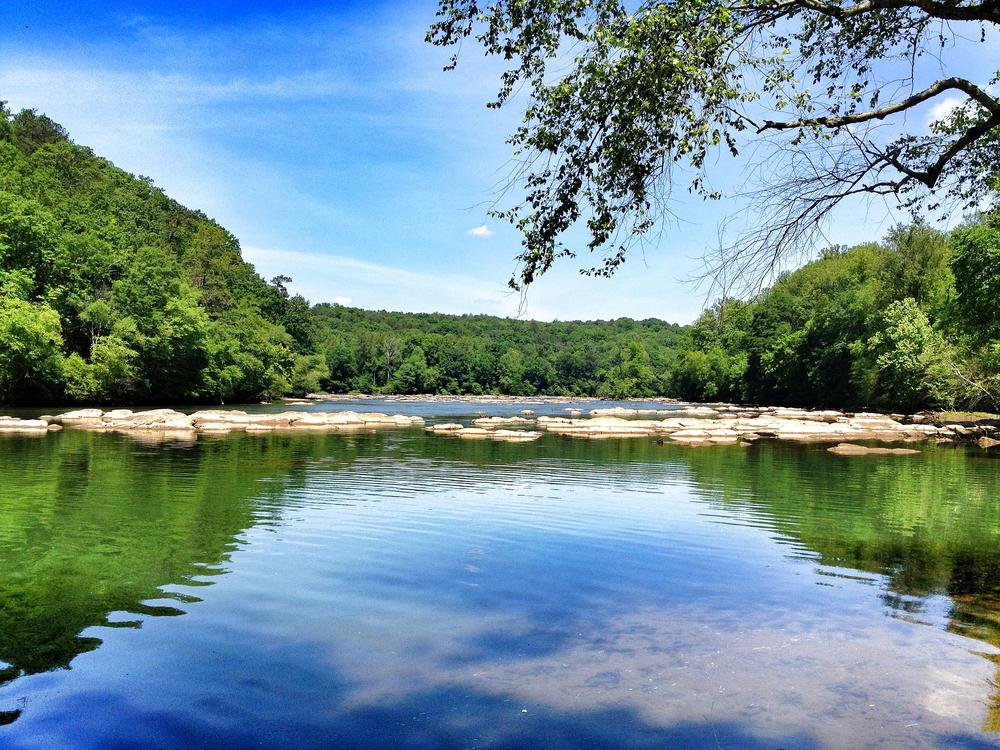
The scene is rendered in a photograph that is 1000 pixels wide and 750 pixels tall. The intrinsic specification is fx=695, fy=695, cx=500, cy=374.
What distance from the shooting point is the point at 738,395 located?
10019cm

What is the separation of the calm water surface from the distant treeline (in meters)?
3.49

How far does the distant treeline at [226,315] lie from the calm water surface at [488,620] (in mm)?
3488

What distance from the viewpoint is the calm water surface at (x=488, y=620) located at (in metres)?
5.23

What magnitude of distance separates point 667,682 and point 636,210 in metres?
4.29

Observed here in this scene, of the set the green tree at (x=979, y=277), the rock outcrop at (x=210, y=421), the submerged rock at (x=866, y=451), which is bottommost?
the rock outcrop at (x=210, y=421)

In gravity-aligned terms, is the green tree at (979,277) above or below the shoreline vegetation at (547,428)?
above

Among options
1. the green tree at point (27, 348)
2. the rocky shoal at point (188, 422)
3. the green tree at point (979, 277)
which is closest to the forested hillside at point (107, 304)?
the green tree at point (27, 348)

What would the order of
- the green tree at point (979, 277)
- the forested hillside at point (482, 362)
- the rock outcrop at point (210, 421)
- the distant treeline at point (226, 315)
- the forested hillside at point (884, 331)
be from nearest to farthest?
the green tree at point (979, 277)
the rock outcrop at point (210, 421)
the forested hillside at point (884, 331)
the distant treeline at point (226, 315)
the forested hillside at point (482, 362)

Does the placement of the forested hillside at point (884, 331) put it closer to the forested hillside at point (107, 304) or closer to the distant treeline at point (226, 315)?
the distant treeline at point (226, 315)

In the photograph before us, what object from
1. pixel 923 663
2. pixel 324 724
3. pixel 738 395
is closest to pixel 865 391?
pixel 738 395

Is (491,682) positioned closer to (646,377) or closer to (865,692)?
(865,692)

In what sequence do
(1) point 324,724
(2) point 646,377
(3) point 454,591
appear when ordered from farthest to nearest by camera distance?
(2) point 646,377
(3) point 454,591
(1) point 324,724

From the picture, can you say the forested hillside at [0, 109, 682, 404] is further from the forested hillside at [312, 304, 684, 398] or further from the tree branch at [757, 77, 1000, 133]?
the tree branch at [757, 77, 1000, 133]

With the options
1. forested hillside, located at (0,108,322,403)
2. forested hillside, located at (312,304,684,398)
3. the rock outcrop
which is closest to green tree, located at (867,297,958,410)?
the rock outcrop
